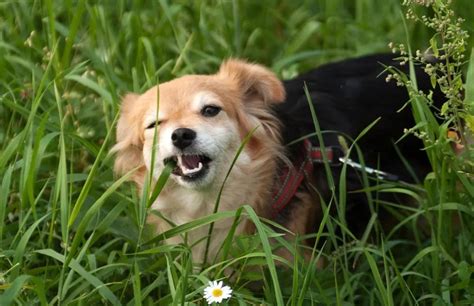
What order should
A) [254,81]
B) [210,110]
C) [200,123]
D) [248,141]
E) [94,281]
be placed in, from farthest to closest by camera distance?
1. [254,81]
2. [248,141]
3. [210,110]
4. [200,123]
5. [94,281]

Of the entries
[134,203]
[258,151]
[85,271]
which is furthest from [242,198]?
[85,271]

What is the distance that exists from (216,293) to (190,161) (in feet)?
2.24

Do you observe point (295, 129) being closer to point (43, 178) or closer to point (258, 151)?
point (258, 151)

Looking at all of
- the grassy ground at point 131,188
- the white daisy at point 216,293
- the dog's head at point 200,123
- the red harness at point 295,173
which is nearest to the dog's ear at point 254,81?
the dog's head at point 200,123

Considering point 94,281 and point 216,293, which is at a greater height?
point 94,281

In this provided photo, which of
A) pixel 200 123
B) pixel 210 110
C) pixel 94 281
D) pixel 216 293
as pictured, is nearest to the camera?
pixel 216 293

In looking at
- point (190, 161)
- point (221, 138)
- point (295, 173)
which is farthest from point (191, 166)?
point (295, 173)

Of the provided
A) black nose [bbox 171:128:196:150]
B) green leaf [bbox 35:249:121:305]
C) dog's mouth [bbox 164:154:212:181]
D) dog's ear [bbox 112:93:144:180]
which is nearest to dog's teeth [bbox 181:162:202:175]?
dog's mouth [bbox 164:154:212:181]

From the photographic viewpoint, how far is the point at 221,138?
11.4 feet

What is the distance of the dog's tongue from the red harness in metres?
0.38

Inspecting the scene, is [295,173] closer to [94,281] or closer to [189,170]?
[189,170]

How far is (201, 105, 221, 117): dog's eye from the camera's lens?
3.53 meters

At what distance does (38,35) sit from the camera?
A: 14.8ft

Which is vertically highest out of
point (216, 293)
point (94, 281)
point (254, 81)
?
point (254, 81)
